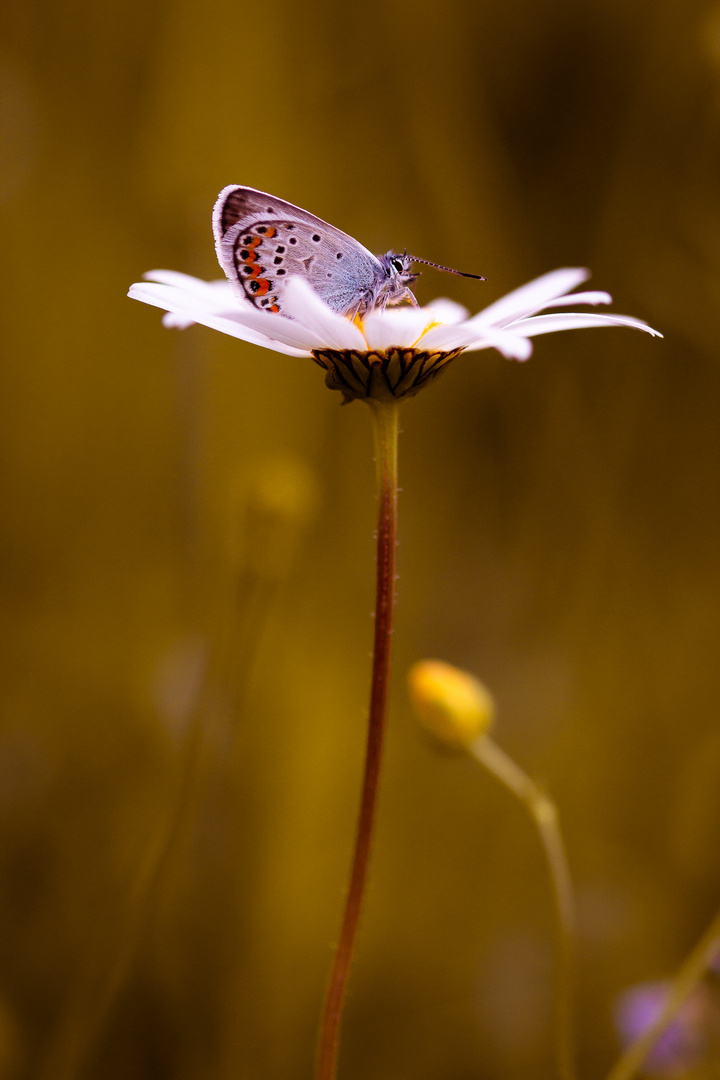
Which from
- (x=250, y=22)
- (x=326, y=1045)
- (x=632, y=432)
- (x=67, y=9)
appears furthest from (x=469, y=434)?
(x=326, y=1045)

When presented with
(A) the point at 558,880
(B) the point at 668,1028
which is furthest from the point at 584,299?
(B) the point at 668,1028

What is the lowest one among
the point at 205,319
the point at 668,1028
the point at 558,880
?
the point at 668,1028

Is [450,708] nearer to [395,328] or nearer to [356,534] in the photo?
[395,328]

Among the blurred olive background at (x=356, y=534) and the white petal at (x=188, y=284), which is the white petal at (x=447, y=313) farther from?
the blurred olive background at (x=356, y=534)

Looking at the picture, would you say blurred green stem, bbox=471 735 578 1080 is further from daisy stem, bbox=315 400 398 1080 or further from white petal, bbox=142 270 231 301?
white petal, bbox=142 270 231 301

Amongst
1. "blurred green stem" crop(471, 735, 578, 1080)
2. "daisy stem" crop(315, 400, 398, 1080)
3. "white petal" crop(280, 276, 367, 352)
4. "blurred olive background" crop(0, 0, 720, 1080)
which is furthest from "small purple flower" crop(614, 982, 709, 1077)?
"white petal" crop(280, 276, 367, 352)

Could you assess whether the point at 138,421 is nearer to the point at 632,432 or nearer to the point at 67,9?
the point at 67,9
